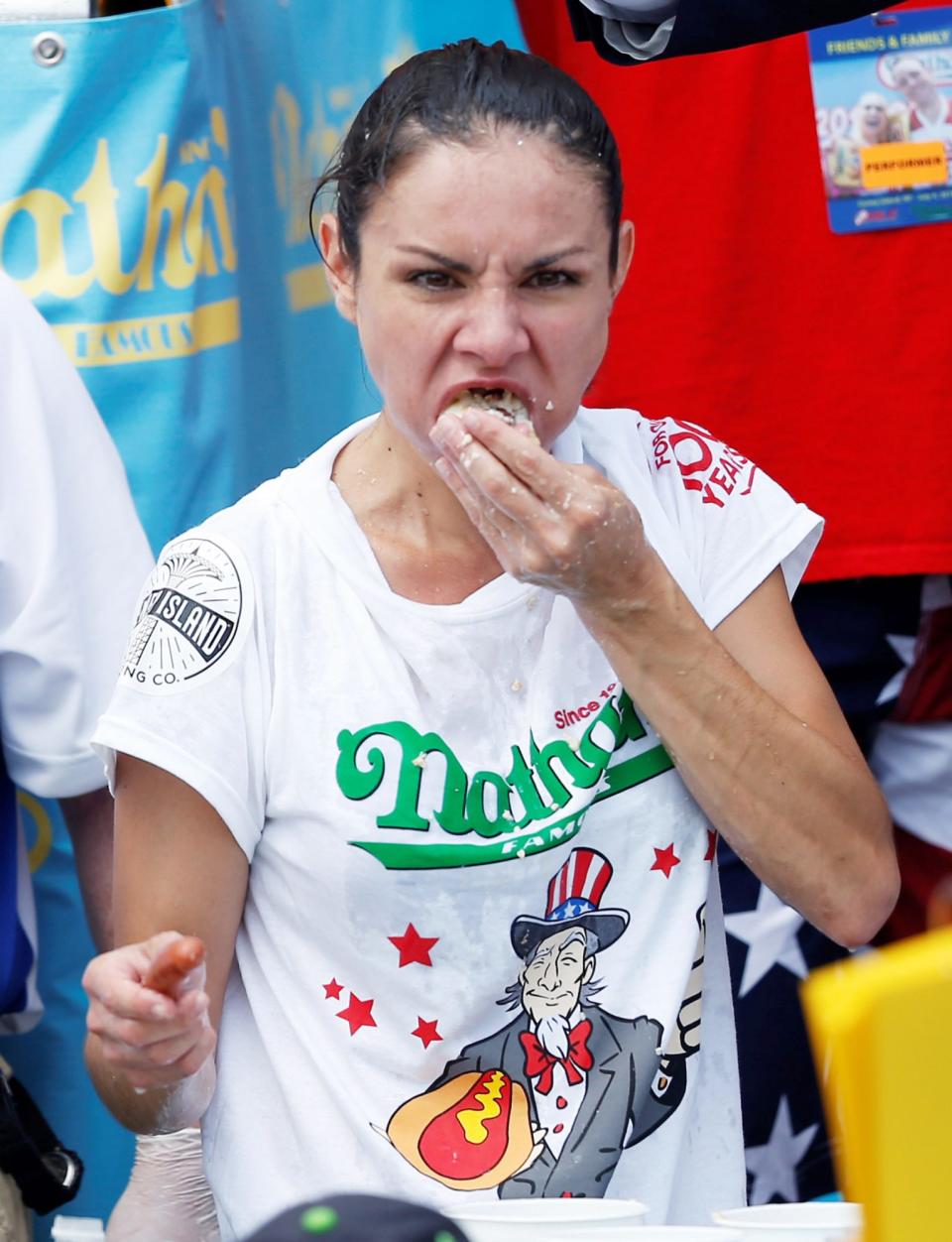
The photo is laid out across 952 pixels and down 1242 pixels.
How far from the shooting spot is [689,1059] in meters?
1.96

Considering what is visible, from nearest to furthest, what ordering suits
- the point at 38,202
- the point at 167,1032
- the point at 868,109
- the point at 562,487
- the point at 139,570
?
the point at 167,1032 → the point at 562,487 → the point at 139,570 → the point at 38,202 → the point at 868,109

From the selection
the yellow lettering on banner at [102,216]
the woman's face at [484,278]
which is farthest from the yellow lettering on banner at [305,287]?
the woman's face at [484,278]

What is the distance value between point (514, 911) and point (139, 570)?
0.83 meters

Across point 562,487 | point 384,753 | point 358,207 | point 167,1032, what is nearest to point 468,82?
point 358,207

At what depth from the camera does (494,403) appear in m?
1.92

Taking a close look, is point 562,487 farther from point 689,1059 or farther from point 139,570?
point 139,570

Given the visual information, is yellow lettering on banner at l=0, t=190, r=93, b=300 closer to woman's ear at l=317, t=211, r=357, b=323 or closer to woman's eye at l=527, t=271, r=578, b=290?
woman's ear at l=317, t=211, r=357, b=323

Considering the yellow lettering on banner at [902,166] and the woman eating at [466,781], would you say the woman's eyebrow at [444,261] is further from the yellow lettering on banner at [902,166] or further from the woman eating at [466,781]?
the yellow lettering on banner at [902,166]

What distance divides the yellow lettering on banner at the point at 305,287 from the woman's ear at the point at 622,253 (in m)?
1.08

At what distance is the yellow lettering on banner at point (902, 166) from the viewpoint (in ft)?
9.53

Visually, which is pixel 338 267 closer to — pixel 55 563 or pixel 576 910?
pixel 55 563

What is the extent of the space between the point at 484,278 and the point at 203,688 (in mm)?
519

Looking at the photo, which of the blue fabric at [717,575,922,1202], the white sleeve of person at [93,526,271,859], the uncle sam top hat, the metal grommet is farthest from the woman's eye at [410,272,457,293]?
the blue fabric at [717,575,922,1202]

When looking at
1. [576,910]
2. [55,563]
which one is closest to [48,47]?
[55,563]
